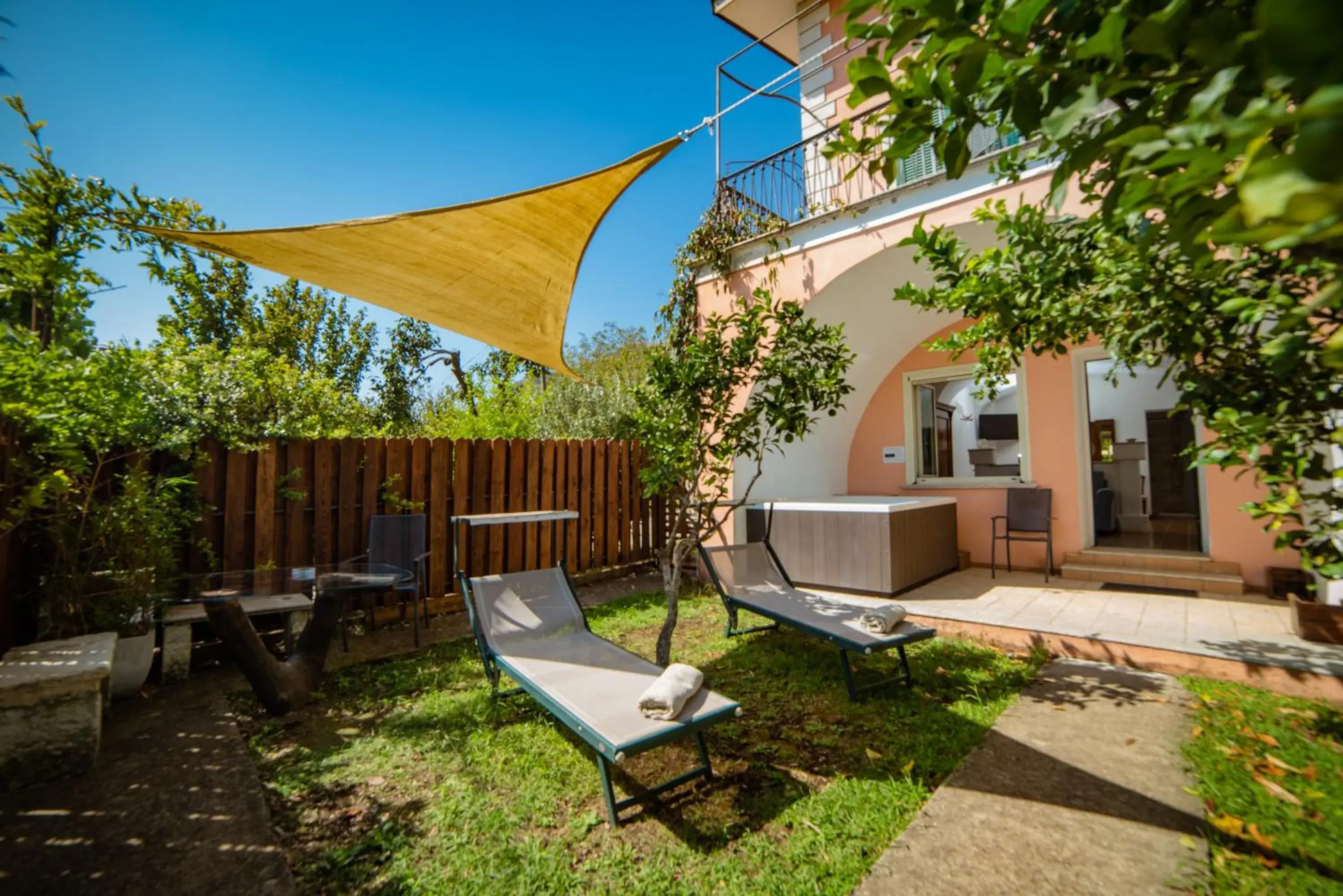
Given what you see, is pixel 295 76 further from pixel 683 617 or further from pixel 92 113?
pixel 683 617

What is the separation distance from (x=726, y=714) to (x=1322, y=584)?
196 inches

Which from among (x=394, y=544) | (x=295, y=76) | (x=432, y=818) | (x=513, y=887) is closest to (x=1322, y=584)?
(x=513, y=887)

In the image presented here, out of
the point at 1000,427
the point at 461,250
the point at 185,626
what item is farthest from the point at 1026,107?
the point at 1000,427

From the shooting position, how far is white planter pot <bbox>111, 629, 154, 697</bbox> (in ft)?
10.7

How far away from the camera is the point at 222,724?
9.92 ft

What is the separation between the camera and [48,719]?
250 cm

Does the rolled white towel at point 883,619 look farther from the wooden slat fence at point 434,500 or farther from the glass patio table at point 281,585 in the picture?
the wooden slat fence at point 434,500

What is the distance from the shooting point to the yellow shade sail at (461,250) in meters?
3.64

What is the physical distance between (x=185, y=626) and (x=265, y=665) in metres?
0.93

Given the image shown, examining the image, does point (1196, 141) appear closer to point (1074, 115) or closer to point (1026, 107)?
point (1074, 115)

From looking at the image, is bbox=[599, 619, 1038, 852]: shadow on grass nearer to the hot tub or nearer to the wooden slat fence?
the hot tub

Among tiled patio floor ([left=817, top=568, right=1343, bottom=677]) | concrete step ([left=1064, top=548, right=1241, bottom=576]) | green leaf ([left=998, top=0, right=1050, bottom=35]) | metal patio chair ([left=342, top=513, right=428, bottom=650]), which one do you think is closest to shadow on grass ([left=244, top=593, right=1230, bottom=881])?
tiled patio floor ([left=817, top=568, right=1343, bottom=677])

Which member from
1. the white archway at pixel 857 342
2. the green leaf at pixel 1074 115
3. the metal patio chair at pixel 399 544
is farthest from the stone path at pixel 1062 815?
the metal patio chair at pixel 399 544

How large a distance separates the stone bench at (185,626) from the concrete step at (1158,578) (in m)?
7.52
